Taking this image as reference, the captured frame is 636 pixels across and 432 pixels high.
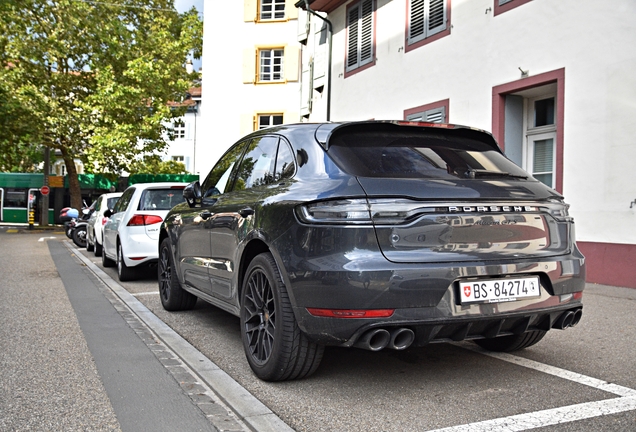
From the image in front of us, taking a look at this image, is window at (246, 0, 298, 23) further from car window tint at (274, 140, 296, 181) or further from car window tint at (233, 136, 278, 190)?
car window tint at (274, 140, 296, 181)

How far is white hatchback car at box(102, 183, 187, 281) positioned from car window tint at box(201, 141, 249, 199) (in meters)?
3.68

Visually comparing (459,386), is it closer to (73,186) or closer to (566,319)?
(566,319)

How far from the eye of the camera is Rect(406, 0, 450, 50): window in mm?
13164

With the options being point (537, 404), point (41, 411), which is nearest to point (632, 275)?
point (537, 404)

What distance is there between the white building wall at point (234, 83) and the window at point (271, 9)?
0.36 meters

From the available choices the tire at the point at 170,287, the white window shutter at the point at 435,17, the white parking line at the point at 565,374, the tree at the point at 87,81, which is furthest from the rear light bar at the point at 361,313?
the tree at the point at 87,81

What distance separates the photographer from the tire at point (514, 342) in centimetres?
492

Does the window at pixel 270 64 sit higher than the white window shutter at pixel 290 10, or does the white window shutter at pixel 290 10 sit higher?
the white window shutter at pixel 290 10

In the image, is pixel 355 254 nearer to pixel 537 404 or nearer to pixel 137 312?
Answer: pixel 537 404

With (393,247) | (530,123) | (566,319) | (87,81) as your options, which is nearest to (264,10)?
(87,81)

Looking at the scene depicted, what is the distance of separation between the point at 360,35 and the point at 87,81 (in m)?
19.5

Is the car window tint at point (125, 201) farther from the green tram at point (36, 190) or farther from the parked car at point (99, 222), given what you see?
the green tram at point (36, 190)

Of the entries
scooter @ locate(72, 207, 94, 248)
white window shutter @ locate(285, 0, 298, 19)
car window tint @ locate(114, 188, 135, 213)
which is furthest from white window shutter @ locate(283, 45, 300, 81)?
car window tint @ locate(114, 188, 135, 213)

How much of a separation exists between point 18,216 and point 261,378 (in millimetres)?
37596
